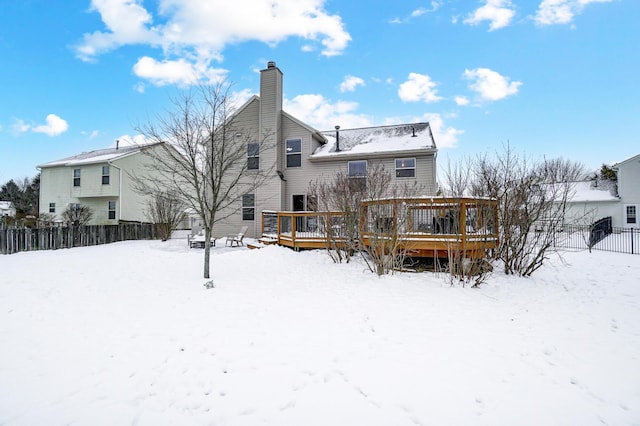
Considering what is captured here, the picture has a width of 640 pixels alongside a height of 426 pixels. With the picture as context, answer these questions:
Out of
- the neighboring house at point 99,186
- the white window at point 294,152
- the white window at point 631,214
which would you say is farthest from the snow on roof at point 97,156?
the white window at point 631,214

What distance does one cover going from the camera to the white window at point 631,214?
68.8 feet

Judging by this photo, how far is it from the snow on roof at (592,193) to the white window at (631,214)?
0.94 metres

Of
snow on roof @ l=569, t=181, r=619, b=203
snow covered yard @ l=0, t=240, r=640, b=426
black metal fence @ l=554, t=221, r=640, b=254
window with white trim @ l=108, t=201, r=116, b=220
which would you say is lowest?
snow covered yard @ l=0, t=240, r=640, b=426

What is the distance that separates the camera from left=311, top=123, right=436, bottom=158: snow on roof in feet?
48.7

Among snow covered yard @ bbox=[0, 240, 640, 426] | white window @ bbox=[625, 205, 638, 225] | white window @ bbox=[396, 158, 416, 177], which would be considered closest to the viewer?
snow covered yard @ bbox=[0, 240, 640, 426]

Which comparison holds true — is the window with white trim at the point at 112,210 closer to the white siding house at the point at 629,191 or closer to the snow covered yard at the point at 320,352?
the snow covered yard at the point at 320,352

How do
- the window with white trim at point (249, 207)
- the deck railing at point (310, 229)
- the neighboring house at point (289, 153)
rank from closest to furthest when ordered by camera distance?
1. the deck railing at point (310, 229)
2. the neighboring house at point (289, 153)
3. the window with white trim at point (249, 207)

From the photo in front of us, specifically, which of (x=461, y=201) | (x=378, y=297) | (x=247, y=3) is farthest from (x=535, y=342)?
(x=247, y=3)

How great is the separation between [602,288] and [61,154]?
3299 cm

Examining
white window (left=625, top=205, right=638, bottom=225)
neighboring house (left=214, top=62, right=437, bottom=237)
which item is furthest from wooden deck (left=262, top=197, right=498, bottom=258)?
white window (left=625, top=205, right=638, bottom=225)

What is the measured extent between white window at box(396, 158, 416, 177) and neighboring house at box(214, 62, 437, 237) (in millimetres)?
46

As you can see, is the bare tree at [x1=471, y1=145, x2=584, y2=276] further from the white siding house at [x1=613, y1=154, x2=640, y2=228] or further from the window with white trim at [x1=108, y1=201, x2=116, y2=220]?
the window with white trim at [x1=108, y1=201, x2=116, y2=220]

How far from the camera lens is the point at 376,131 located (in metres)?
17.1

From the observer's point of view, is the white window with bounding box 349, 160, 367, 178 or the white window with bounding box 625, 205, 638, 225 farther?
the white window with bounding box 625, 205, 638, 225
